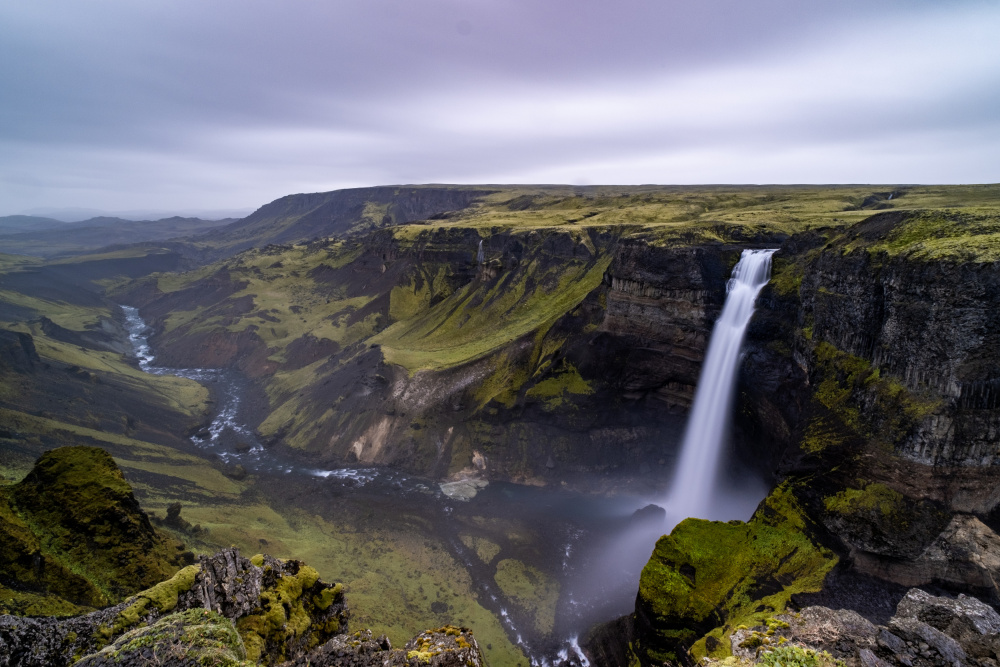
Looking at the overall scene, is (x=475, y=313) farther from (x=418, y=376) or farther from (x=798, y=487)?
(x=798, y=487)

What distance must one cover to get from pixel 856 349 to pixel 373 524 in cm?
3964

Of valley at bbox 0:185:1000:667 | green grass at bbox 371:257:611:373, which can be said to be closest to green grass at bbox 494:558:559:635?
valley at bbox 0:185:1000:667

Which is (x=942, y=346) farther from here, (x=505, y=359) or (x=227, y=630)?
(x=505, y=359)

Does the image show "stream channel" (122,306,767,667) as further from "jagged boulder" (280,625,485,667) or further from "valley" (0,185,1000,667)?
"jagged boulder" (280,625,485,667)

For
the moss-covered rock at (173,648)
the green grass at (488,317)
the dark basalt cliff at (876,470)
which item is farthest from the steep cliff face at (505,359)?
the moss-covered rock at (173,648)

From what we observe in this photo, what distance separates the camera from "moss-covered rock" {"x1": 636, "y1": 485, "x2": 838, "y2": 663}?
21.7 metres

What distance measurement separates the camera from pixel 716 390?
40.5 m

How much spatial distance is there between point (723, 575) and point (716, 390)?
780 inches

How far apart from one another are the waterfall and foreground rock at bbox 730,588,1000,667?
2723 cm

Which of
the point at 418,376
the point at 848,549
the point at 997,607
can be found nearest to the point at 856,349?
the point at 848,549

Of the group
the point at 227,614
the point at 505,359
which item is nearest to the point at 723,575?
the point at 227,614

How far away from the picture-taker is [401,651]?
11062 mm

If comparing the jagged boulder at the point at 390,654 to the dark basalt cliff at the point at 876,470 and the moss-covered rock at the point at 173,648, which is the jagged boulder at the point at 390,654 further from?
the dark basalt cliff at the point at 876,470

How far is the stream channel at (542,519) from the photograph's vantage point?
32.0 metres
